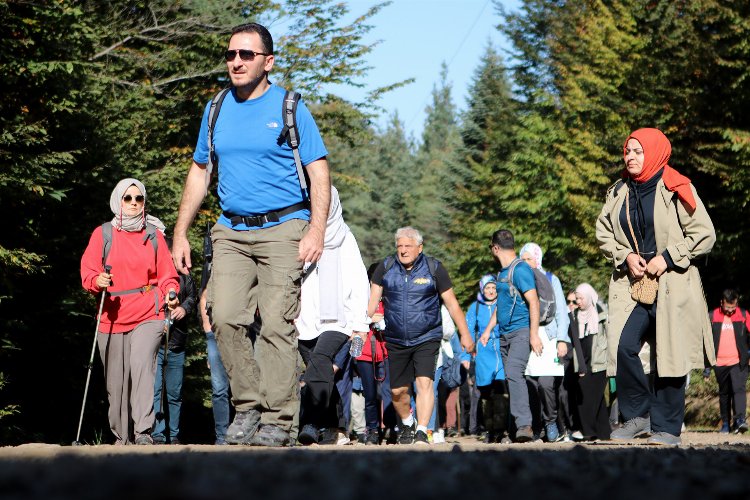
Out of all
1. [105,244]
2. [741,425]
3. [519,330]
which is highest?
[105,244]

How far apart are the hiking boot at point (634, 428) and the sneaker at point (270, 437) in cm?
252

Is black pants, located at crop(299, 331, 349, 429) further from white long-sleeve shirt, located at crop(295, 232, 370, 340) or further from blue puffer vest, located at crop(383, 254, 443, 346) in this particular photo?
blue puffer vest, located at crop(383, 254, 443, 346)

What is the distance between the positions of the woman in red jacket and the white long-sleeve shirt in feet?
4.45

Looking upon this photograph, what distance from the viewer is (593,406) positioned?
1606 cm

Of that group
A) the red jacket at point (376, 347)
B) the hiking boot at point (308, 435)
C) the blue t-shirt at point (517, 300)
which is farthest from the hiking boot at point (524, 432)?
the hiking boot at point (308, 435)

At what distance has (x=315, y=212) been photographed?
779 centimetres

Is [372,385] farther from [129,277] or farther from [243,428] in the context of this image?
[243,428]

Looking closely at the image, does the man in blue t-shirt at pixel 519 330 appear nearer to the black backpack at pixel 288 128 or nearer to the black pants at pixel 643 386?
the black pants at pixel 643 386

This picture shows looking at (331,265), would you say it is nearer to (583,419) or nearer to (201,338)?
(583,419)

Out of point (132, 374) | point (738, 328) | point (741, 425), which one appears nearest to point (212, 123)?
point (132, 374)

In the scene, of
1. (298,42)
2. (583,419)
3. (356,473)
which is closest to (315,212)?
(356,473)

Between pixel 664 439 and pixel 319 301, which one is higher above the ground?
pixel 319 301

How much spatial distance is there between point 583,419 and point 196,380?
9.61m

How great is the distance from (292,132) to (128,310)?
2905 millimetres
